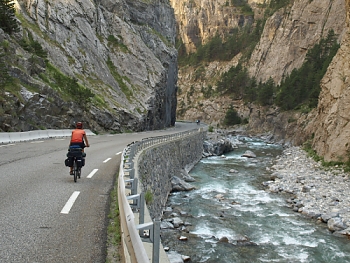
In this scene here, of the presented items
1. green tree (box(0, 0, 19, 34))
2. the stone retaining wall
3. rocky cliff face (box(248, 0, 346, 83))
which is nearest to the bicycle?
the stone retaining wall

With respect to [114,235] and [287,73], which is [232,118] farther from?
[114,235]

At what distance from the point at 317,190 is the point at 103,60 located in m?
39.0

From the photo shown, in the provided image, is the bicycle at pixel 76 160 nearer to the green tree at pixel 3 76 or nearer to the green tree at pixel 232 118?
the green tree at pixel 3 76

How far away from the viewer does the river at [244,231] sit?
1244cm

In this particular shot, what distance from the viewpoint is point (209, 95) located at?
103 m

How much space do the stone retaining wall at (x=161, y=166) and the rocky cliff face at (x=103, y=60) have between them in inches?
458

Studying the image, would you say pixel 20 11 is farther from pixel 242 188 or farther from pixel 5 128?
pixel 242 188

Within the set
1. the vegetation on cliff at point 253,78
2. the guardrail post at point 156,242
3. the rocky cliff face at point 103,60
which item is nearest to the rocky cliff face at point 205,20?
the vegetation on cliff at point 253,78

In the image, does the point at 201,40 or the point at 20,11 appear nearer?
the point at 20,11

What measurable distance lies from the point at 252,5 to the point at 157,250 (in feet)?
512

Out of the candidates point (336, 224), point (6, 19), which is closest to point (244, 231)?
point (336, 224)

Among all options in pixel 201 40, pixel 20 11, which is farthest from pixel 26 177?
pixel 201 40

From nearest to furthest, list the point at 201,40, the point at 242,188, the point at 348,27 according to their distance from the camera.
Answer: the point at 242,188, the point at 348,27, the point at 201,40

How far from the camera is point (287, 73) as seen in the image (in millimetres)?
83688
